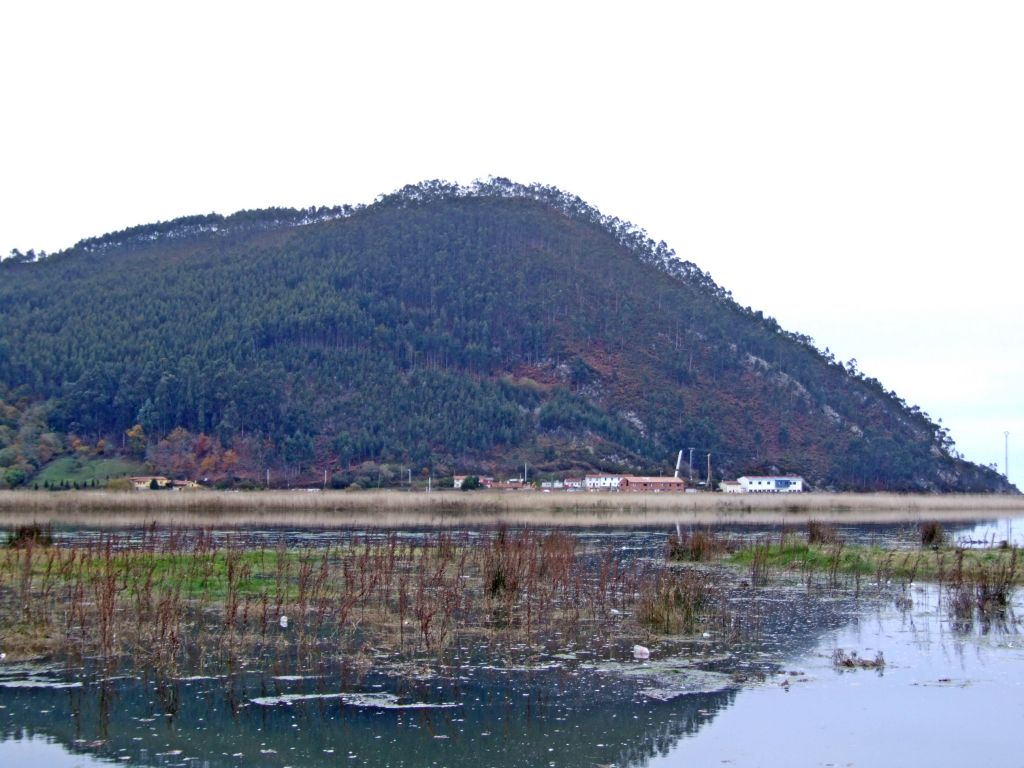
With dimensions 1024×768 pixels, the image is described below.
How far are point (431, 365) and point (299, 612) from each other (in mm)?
139687

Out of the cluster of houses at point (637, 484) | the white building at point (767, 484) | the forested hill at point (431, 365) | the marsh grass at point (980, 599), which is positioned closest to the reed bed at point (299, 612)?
the marsh grass at point (980, 599)

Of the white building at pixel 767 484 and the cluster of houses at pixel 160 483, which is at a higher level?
the white building at pixel 767 484

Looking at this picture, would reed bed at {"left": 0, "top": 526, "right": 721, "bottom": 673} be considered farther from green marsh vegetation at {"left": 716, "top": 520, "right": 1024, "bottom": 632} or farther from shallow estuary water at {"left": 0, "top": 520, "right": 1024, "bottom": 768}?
green marsh vegetation at {"left": 716, "top": 520, "right": 1024, "bottom": 632}

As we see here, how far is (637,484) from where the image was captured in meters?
116

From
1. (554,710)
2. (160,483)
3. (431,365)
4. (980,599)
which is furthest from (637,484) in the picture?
(554,710)

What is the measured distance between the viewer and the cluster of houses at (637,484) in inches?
4510

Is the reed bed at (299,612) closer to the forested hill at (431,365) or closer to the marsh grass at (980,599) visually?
the marsh grass at (980,599)

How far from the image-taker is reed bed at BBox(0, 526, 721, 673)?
18.1 meters

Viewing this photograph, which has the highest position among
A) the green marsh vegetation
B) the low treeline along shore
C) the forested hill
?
the forested hill

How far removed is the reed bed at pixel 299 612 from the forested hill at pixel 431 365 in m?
93.5

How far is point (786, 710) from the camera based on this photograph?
15086mm

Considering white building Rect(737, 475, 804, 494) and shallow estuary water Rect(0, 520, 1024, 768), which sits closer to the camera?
shallow estuary water Rect(0, 520, 1024, 768)

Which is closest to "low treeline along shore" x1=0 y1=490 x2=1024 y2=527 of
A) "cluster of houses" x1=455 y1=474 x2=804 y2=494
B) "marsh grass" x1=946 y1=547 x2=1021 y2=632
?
"cluster of houses" x1=455 y1=474 x2=804 y2=494

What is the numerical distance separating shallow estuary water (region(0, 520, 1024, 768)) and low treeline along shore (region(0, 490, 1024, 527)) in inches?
1503
